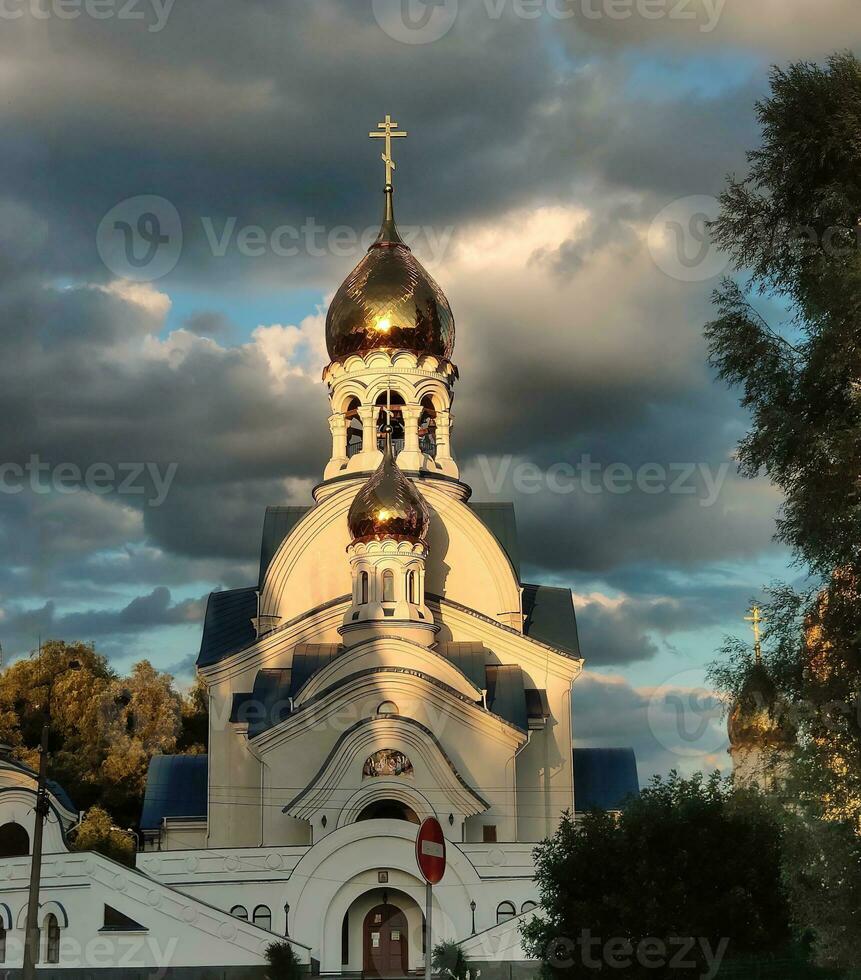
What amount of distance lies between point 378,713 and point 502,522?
7.29 m

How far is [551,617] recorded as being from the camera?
30.1 meters

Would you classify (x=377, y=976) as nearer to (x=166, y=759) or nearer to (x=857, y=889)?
(x=166, y=759)

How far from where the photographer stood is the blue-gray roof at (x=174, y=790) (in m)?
28.8

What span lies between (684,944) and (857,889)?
411 cm

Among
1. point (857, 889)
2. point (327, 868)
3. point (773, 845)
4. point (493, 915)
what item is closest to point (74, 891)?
point (327, 868)

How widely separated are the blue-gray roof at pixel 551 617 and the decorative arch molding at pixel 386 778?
5146mm

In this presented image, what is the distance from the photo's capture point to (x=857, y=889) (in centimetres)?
1041

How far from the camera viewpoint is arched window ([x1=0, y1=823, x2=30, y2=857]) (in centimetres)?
2700

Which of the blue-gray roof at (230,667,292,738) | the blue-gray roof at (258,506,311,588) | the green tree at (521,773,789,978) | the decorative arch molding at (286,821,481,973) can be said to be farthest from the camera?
the blue-gray roof at (258,506,311,588)

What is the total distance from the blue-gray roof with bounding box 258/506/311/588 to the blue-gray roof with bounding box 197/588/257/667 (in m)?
1.12

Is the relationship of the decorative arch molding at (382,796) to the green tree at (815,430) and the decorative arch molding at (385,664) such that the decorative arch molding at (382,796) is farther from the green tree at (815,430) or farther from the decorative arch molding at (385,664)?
the green tree at (815,430)

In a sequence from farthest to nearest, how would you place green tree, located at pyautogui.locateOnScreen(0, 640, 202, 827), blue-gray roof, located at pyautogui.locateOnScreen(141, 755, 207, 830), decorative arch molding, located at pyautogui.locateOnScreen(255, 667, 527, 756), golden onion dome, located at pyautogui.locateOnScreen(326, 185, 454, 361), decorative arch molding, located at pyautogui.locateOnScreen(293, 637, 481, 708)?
green tree, located at pyautogui.locateOnScreen(0, 640, 202, 827) → golden onion dome, located at pyautogui.locateOnScreen(326, 185, 454, 361) → blue-gray roof, located at pyautogui.locateOnScreen(141, 755, 207, 830) → decorative arch molding, located at pyautogui.locateOnScreen(293, 637, 481, 708) → decorative arch molding, located at pyautogui.locateOnScreen(255, 667, 527, 756)

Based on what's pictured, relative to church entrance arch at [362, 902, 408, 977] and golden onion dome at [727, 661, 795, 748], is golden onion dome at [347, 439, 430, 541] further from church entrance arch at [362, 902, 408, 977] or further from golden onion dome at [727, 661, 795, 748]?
golden onion dome at [727, 661, 795, 748]

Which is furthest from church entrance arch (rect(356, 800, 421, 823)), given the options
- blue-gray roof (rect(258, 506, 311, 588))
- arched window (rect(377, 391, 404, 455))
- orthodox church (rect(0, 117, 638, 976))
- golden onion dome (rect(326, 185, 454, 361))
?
golden onion dome (rect(326, 185, 454, 361))
